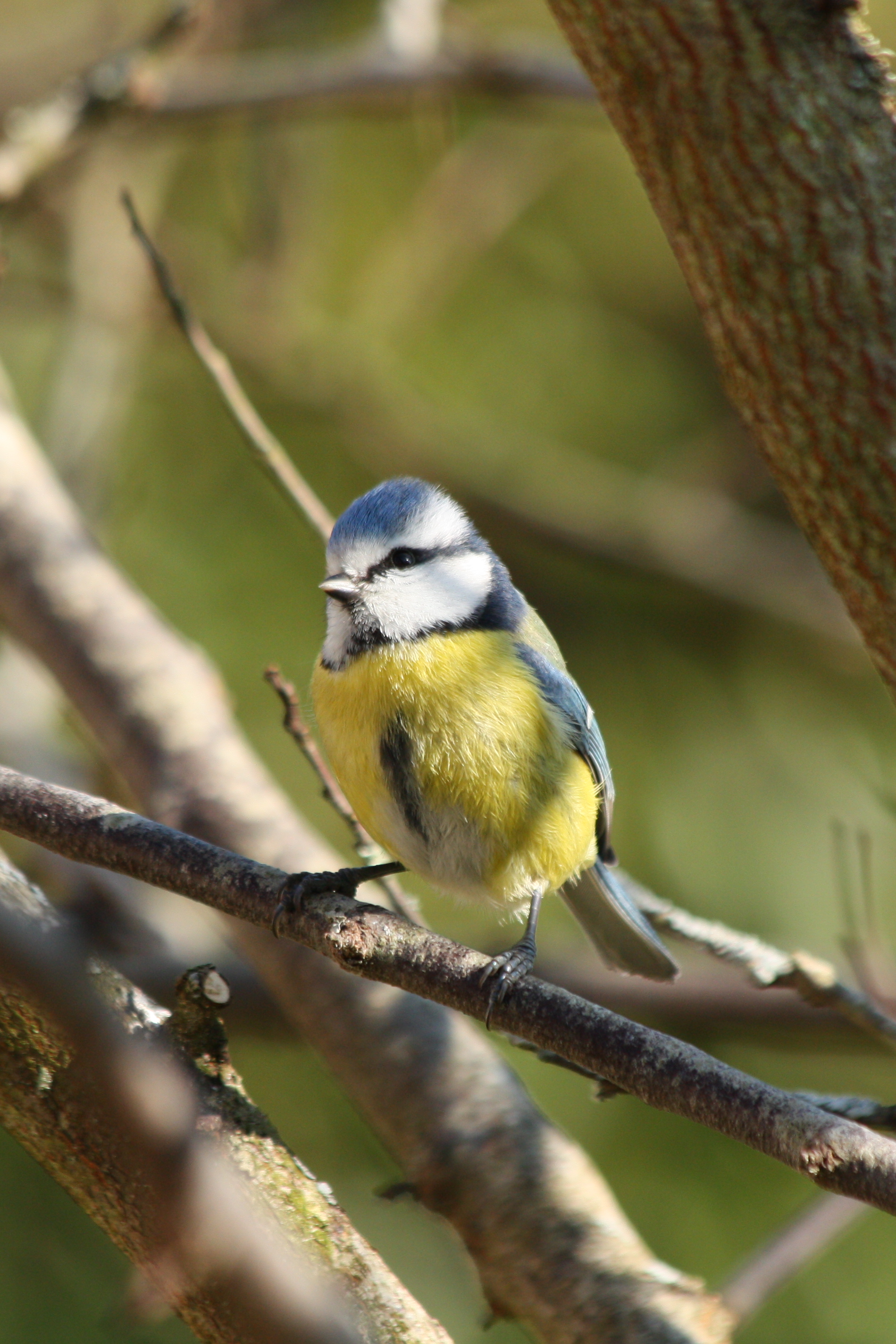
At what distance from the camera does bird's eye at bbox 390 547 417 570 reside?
57.8 inches

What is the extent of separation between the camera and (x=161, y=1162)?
819mm

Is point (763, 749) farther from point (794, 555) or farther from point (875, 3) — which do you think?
point (875, 3)

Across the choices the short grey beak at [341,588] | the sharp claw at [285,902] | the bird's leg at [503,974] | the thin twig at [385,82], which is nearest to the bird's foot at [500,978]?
the bird's leg at [503,974]

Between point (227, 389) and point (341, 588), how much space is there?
1.02 ft

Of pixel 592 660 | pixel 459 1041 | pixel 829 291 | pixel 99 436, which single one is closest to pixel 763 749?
pixel 592 660

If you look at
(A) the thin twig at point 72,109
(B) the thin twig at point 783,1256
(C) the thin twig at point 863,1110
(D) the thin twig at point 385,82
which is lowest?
(B) the thin twig at point 783,1256

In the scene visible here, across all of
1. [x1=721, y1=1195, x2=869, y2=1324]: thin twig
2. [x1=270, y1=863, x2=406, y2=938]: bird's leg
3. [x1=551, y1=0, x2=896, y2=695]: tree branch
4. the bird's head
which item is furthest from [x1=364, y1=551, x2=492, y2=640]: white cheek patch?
[x1=721, y1=1195, x2=869, y2=1324]: thin twig

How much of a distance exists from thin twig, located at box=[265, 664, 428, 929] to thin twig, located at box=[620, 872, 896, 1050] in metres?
0.33

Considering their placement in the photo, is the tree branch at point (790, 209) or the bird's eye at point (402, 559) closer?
the tree branch at point (790, 209)

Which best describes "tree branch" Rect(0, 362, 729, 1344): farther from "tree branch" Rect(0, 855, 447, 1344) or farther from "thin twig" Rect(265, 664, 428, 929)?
"tree branch" Rect(0, 855, 447, 1344)

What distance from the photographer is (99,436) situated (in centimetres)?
262

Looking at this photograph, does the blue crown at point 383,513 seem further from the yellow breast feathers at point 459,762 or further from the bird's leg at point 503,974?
the bird's leg at point 503,974

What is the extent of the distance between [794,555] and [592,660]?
0.57m

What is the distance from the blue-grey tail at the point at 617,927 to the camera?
1577 millimetres
